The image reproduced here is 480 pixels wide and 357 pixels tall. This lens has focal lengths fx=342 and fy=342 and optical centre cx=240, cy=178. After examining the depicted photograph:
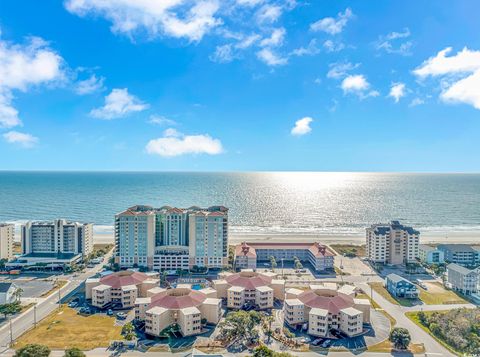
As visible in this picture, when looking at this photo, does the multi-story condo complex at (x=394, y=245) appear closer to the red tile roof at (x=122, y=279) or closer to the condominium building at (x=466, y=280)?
the condominium building at (x=466, y=280)

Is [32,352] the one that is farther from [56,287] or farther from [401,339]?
[401,339]

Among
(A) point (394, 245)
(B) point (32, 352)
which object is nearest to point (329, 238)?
(A) point (394, 245)

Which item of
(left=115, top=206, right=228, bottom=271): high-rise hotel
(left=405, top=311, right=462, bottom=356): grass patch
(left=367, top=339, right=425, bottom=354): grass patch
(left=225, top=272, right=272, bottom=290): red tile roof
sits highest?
(left=115, top=206, right=228, bottom=271): high-rise hotel

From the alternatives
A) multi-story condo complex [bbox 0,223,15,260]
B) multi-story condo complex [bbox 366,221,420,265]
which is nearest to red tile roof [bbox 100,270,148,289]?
multi-story condo complex [bbox 0,223,15,260]

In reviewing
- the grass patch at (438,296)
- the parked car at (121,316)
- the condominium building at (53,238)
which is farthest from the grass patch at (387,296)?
the condominium building at (53,238)

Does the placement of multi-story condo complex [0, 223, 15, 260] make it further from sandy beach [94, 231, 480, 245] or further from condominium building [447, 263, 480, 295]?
condominium building [447, 263, 480, 295]

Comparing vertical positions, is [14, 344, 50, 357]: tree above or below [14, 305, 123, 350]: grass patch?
above

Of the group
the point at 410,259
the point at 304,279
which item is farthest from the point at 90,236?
the point at 410,259
